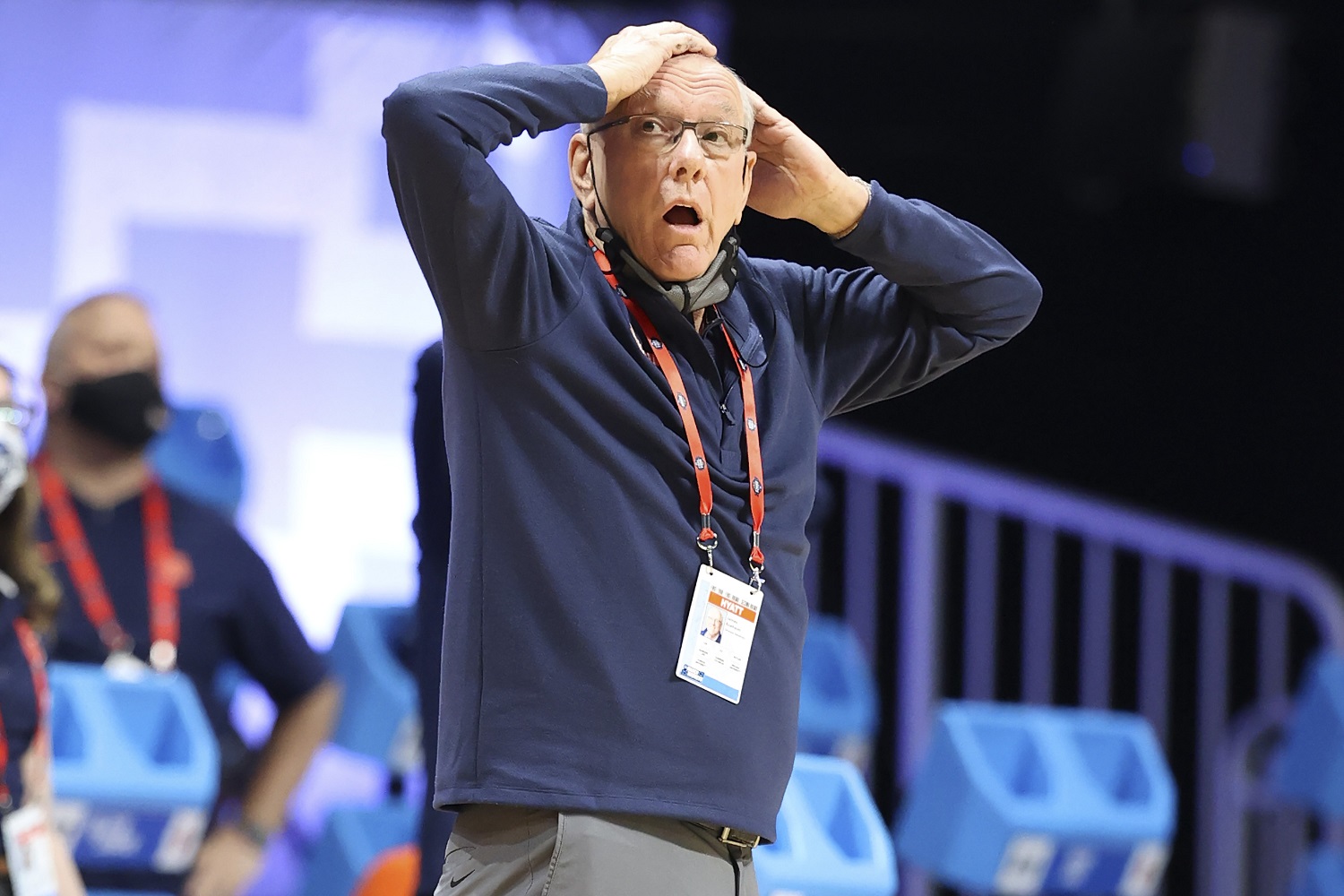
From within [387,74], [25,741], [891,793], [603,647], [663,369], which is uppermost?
[387,74]

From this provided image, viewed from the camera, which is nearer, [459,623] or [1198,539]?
[459,623]

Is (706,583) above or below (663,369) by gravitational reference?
Answer: below

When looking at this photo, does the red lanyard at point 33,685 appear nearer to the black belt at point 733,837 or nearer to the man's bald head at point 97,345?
the black belt at point 733,837

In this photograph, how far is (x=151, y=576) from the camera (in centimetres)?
431

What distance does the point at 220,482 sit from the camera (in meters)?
5.06

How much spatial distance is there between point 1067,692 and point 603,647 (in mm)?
4564

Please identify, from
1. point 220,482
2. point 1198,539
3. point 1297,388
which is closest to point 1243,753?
point 1198,539

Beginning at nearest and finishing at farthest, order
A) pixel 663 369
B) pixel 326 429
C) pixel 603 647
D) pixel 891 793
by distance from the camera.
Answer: pixel 603 647
pixel 663 369
pixel 891 793
pixel 326 429

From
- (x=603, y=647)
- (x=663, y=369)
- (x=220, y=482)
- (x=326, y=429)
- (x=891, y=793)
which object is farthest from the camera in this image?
(x=326, y=429)

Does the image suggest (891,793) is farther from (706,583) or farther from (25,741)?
(706,583)

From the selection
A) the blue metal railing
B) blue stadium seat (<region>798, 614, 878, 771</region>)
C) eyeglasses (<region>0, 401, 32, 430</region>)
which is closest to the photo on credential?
eyeglasses (<region>0, 401, 32, 430</region>)

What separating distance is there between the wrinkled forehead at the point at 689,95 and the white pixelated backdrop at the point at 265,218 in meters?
3.82

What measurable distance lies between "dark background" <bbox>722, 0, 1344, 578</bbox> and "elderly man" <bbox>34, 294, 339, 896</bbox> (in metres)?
2.66

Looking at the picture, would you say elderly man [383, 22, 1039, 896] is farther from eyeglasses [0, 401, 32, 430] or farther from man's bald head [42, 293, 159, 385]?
man's bald head [42, 293, 159, 385]
